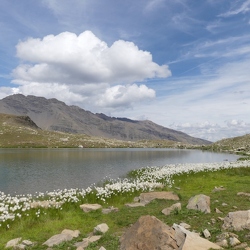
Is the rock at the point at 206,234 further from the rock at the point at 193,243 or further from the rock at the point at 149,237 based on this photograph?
the rock at the point at 149,237

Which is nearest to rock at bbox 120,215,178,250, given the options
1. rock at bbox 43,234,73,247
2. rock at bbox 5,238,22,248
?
rock at bbox 43,234,73,247

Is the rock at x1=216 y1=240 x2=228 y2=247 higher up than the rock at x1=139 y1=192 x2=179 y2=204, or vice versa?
the rock at x1=216 y1=240 x2=228 y2=247

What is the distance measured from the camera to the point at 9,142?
187375 millimetres

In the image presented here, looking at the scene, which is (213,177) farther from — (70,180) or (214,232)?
(214,232)

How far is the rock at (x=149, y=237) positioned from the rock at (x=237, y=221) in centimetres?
288

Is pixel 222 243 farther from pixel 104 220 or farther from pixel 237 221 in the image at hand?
pixel 104 220

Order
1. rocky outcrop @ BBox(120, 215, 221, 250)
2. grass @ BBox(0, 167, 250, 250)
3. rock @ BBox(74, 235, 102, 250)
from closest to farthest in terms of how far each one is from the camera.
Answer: rocky outcrop @ BBox(120, 215, 221, 250) < rock @ BBox(74, 235, 102, 250) < grass @ BBox(0, 167, 250, 250)

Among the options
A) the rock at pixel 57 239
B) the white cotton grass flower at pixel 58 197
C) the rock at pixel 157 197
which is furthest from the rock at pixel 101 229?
the rock at pixel 157 197

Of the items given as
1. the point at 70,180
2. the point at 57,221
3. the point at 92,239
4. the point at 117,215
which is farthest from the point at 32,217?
the point at 70,180

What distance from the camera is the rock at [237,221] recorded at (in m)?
10.7

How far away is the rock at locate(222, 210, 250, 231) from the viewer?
35.1 feet

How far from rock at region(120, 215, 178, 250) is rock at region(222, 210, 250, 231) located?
2876 mm

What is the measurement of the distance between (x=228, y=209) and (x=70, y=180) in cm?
2461

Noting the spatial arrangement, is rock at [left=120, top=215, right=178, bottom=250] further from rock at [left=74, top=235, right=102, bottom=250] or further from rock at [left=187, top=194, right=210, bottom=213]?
rock at [left=187, top=194, right=210, bottom=213]
